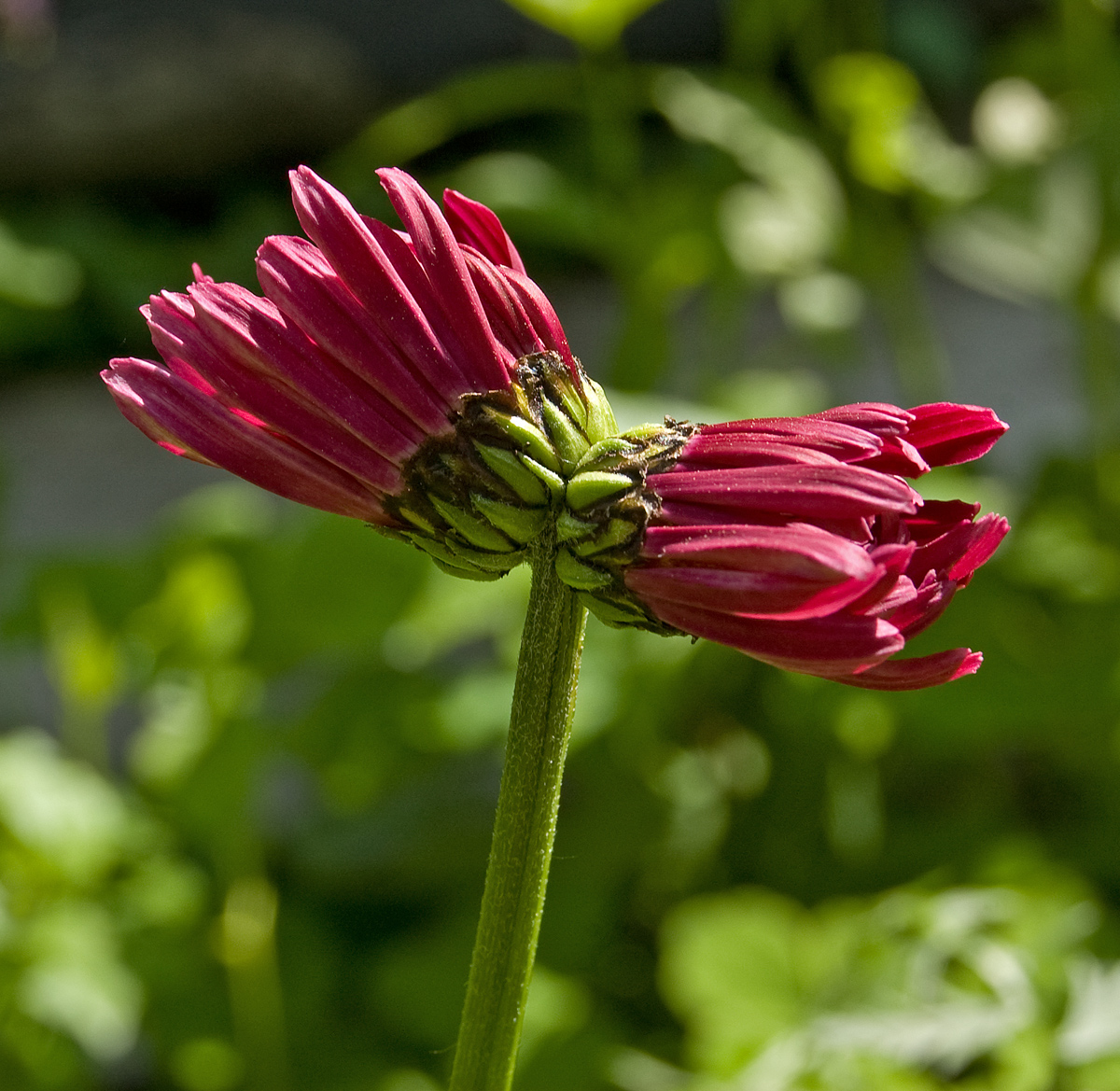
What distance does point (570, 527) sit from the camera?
1.32ft

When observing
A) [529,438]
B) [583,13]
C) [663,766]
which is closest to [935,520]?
[529,438]

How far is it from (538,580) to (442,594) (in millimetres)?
868

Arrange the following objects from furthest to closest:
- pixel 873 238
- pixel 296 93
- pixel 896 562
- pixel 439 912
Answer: pixel 296 93 < pixel 873 238 < pixel 439 912 < pixel 896 562

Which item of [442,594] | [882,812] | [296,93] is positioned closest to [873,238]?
[882,812]

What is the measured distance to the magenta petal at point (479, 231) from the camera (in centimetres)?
47

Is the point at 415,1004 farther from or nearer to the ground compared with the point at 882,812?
nearer to the ground

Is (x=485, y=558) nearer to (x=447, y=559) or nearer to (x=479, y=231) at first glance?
(x=447, y=559)

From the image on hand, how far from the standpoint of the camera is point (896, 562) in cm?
39

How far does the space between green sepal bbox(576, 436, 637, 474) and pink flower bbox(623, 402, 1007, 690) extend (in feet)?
0.04

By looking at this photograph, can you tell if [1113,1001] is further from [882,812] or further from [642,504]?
[882,812]

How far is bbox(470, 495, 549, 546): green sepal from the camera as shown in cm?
42

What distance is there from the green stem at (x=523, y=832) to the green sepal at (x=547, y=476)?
0.7 inches

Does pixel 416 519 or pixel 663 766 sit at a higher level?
pixel 663 766

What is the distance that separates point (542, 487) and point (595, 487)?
0.02 m
